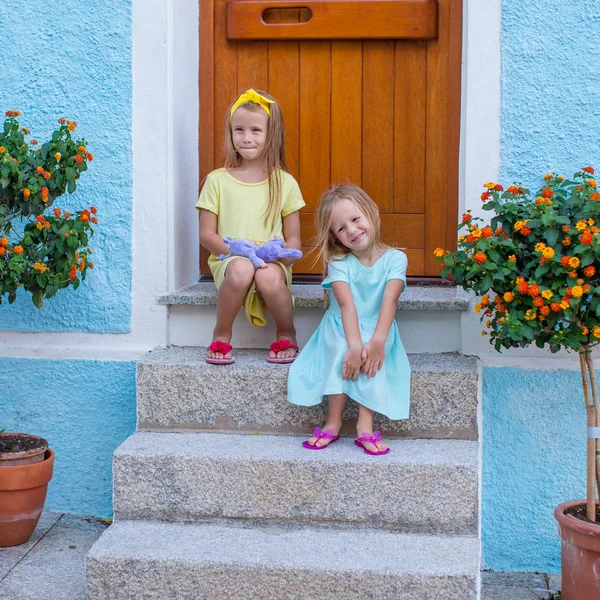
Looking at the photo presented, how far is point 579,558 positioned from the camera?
2.60 m

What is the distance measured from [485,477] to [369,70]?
183 cm

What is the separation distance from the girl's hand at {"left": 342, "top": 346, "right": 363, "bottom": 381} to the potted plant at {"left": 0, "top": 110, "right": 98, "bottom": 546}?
1.07 meters

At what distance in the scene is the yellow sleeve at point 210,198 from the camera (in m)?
3.39

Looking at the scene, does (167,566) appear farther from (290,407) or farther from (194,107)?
(194,107)

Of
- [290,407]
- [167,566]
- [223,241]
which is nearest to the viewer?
[167,566]

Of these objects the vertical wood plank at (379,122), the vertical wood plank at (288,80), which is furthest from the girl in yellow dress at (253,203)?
the vertical wood plank at (379,122)

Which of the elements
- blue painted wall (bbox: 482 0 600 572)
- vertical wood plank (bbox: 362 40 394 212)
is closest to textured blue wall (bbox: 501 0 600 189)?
blue painted wall (bbox: 482 0 600 572)

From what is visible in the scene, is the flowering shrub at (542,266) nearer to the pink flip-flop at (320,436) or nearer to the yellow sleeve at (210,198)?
the pink flip-flop at (320,436)

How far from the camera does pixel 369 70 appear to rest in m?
3.72

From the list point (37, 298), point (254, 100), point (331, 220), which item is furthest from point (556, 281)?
point (37, 298)

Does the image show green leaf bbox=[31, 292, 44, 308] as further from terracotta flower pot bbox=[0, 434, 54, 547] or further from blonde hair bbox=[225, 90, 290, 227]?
blonde hair bbox=[225, 90, 290, 227]

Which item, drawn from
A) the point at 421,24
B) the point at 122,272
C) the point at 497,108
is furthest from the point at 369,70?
the point at 122,272

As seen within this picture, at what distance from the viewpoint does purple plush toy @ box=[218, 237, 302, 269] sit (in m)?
3.24

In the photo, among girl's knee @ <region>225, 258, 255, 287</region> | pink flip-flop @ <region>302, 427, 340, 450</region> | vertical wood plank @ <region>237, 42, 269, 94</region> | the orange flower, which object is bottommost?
pink flip-flop @ <region>302, 427, 340, 450</region>
